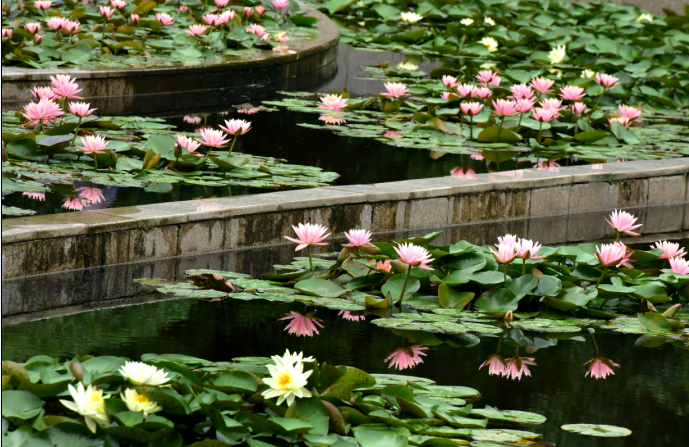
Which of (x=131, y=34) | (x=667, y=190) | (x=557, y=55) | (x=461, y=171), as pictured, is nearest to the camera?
(x=461, y=171)

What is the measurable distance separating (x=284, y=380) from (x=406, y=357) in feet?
3.24

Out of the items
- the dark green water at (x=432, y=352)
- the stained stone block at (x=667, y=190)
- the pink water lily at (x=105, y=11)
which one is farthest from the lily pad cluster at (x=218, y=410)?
the pink water lily at (x=105, y=11)

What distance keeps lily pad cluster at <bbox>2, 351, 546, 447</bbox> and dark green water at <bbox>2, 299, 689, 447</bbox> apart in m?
0.28

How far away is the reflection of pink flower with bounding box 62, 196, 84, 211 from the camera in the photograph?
4.52 m

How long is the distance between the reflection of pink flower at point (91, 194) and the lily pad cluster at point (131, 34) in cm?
266

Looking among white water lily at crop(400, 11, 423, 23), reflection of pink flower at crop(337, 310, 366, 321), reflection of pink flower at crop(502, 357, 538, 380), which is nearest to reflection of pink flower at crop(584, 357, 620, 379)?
reflection of pink flower at crop(502, 357, 538, 380)

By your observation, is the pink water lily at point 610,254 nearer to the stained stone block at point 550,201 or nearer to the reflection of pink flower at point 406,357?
the reflection of pink flower at point 406,357

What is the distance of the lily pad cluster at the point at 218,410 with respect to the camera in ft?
7.39

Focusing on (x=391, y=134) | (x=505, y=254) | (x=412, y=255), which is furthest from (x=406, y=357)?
(x=391, y=134)

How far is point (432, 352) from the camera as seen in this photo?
11.4ft

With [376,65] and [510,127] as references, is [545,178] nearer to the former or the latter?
[510,127]

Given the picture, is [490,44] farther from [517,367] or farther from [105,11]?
[517,367]

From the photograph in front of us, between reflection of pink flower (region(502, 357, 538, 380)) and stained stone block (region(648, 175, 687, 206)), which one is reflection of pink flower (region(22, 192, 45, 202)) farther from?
stained stone block (region(648, 175, 687, 206))

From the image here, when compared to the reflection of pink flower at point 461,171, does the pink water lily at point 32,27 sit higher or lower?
higher
